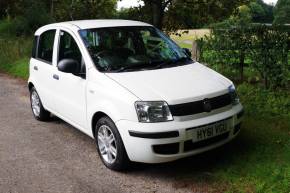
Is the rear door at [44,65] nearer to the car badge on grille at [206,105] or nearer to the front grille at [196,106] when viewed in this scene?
the front grille at [196,106]

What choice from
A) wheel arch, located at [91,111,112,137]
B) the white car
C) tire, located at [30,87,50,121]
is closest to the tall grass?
tire, located at [30,87,50,121]

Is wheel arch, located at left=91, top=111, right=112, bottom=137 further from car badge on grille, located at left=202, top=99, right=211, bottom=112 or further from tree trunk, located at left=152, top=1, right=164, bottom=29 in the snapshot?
tree trunk, located at left=152, top=1, right=164, bottom=29

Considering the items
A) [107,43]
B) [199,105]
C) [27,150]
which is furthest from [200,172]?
[27,150]

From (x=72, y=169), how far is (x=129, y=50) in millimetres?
1787

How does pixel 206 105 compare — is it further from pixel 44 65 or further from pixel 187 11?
pixel 187 11

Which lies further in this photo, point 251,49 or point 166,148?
point 251,49

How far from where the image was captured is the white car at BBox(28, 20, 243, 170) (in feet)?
15.4

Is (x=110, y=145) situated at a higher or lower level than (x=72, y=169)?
higher

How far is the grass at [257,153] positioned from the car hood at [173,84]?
89 centimetres

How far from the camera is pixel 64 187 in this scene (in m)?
4.85

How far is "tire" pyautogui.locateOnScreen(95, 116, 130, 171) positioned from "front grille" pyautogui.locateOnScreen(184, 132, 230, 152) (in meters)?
0.74

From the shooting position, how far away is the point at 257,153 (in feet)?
17.6

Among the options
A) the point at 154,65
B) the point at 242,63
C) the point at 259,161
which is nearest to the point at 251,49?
the point at 242,63

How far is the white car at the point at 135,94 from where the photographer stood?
4688 millimetres
